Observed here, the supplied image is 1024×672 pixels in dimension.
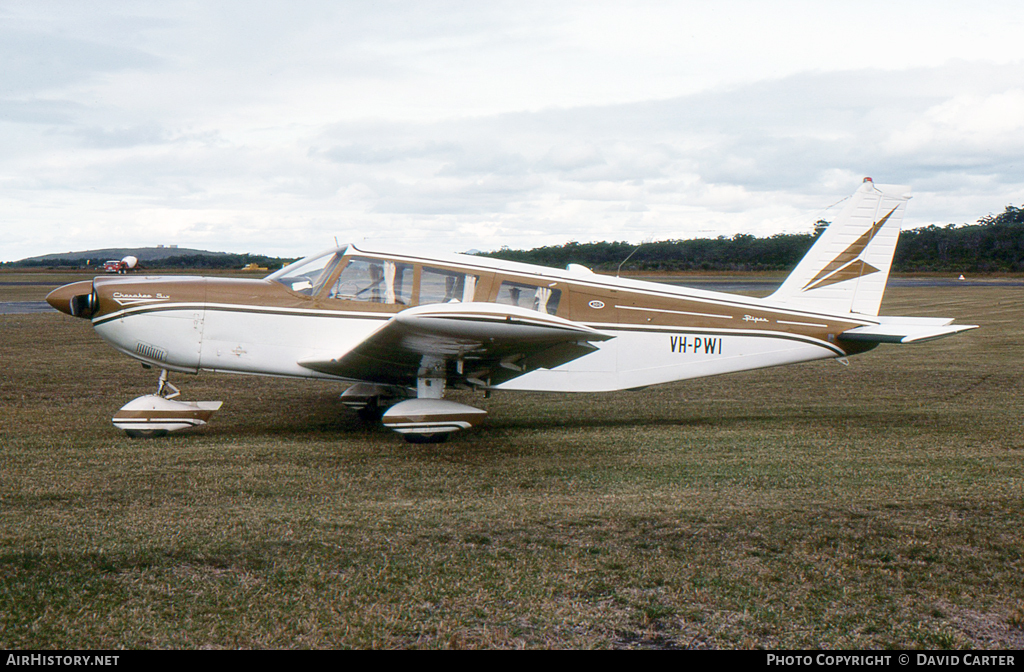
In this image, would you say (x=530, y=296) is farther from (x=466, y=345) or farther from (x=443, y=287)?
(x=466, y=345)

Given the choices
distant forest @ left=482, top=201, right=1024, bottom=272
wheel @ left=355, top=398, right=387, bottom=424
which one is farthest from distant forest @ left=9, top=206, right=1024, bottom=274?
wheel @ left=355, top=398, right=387, bottom=424

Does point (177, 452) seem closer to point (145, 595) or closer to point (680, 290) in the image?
point (145, 595)

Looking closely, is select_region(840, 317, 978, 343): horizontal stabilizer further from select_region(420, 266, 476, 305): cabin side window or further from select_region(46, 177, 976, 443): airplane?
select_region(420, 266, 476, 305): cabin side window

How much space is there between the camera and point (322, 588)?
13.0ft

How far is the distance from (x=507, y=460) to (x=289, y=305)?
116 inches

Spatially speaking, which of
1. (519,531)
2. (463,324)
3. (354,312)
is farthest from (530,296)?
(519,531)

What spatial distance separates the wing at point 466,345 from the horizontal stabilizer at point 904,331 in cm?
363

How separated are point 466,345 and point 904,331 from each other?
5.30 meters

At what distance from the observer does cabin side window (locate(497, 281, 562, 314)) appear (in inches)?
333

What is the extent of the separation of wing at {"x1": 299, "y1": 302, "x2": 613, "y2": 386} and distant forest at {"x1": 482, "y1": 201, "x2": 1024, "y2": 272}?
2.52 metres

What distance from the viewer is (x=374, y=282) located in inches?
328

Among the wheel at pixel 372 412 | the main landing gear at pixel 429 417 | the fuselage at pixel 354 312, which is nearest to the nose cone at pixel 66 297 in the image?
the fuselage at pixel 354 312

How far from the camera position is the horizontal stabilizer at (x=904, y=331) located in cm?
886
